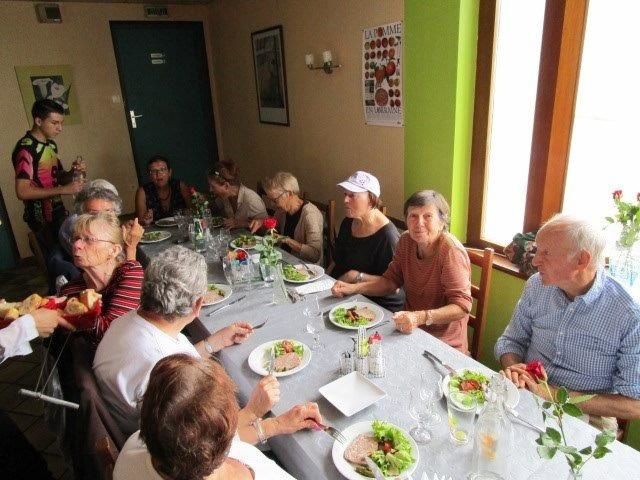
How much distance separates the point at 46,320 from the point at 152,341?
46cm

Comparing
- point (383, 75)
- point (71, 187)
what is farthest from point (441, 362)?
point (71, 187)

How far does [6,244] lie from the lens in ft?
15.1

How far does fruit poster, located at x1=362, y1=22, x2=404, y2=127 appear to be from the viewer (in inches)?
110

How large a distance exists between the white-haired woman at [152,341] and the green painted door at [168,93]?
13.9 ft

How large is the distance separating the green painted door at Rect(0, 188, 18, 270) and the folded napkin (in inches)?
156

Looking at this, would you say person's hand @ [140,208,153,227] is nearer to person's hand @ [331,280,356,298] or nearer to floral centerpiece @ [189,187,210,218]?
floral centerpiece @ [189,187,210,218]

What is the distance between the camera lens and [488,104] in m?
2.40

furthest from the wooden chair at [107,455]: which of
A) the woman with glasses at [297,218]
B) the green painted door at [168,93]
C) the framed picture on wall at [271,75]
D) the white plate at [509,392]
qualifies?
the green painted door at [168,93]

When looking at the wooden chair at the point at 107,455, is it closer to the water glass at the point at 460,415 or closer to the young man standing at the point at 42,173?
the water glass at the point at 460,415

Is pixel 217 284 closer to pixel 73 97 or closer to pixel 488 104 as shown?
pixel 488 104

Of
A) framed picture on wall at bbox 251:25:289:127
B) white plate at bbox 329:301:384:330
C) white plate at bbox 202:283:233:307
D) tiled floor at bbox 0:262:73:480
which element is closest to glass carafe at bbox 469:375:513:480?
white plate at bbox 329:301:384:330

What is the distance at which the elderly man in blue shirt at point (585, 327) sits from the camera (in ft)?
4.46

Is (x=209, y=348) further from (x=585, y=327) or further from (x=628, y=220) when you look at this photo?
(x=628, y=220)

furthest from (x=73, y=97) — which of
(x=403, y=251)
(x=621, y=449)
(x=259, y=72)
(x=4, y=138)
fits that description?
(x=621, y=449)
